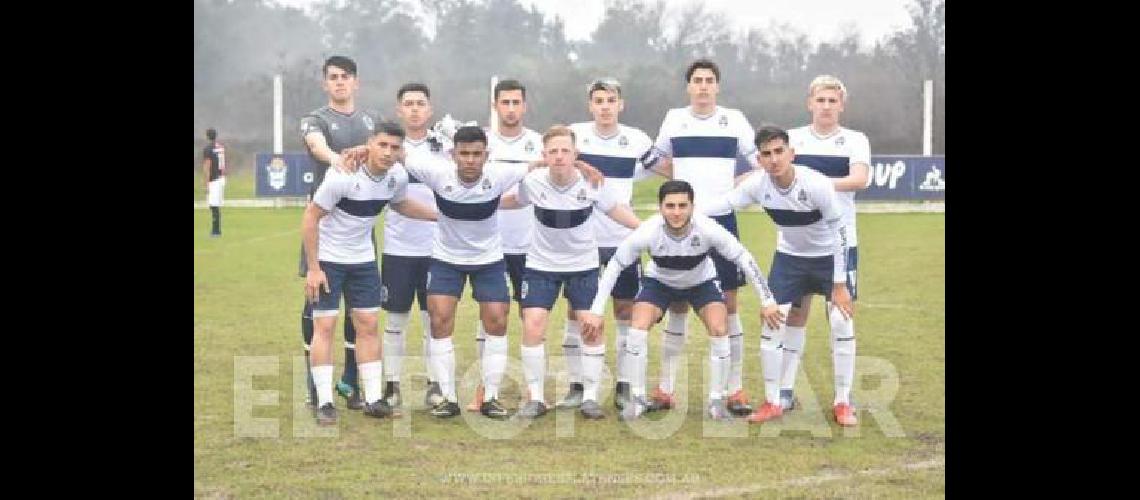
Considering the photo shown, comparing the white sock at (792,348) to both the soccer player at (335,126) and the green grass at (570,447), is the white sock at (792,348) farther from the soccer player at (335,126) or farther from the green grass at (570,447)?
the soccer player at (335,126)

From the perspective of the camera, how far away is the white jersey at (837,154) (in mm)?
8766

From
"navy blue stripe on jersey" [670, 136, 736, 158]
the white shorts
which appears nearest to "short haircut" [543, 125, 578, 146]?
"navy blue stripe on jersey" [670, 136, 736, 158]

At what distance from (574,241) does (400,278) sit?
1294 millimetres

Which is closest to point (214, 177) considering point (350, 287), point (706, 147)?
point (350, 287)

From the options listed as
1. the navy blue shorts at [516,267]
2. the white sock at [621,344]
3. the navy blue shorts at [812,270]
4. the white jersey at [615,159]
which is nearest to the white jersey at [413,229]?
the navy blue shorts at [516,267]

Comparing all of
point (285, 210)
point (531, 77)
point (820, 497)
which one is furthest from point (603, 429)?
point (531, 77)

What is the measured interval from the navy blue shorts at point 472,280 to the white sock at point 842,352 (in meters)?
2.18

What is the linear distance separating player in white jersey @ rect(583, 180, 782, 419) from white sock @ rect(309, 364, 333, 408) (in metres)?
→ 1.72

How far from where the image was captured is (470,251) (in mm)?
8586

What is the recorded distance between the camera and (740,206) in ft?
27.9

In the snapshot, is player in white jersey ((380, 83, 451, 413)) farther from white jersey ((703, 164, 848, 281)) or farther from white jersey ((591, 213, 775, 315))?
white jersey ((703, 164, 848, 281))

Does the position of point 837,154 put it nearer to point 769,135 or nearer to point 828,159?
point 828,159

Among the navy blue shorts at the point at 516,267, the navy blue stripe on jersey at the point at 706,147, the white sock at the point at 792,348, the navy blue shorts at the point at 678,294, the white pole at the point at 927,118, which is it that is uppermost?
the white pole at the point at 927,118

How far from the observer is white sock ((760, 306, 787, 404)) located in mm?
8578
